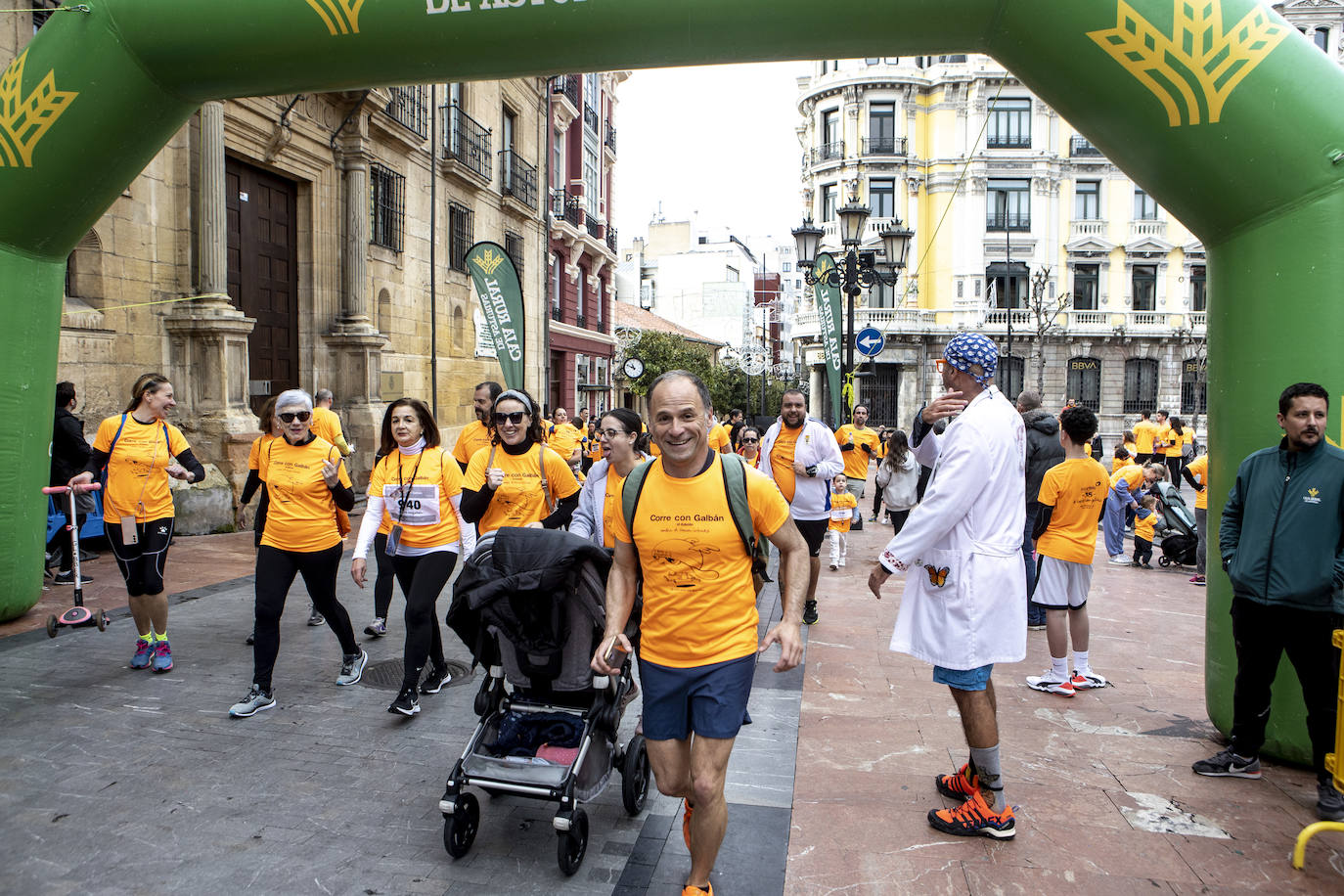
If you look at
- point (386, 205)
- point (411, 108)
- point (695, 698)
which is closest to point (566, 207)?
point (411, 108)

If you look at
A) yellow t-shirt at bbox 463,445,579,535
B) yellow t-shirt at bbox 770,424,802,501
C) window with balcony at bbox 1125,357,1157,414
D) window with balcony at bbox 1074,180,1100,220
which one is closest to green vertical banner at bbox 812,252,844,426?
yellow t-shirt at bbox 770,424,802,501

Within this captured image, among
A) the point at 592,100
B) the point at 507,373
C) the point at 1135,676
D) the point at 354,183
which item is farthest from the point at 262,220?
the point at 592,100

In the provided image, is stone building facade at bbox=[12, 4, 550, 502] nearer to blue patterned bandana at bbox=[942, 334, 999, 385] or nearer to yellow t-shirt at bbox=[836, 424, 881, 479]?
yellow t-shirt at bbox=[836, 424, 881, 479]

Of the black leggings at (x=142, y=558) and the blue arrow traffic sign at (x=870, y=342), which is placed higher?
the blue arrow traffic sign at (x=870, y=342)

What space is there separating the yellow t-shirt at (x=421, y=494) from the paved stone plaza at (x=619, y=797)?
1013 mm

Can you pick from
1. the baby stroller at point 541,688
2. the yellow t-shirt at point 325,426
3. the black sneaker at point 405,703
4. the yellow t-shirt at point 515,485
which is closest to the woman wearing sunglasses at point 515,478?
the yellow t-shirt at point 515,485

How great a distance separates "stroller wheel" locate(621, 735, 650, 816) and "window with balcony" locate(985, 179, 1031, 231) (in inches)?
1665

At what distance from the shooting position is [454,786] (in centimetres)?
345

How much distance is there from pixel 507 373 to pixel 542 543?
18.6 ft

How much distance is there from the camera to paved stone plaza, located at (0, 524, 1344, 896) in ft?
11.0

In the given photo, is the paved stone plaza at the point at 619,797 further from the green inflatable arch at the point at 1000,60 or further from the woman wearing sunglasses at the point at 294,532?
the green inflatable arch at the point at 1000,60

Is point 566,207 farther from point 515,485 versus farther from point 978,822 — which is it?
point 978,822

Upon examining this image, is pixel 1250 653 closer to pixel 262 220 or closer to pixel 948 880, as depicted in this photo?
pixel 948 880

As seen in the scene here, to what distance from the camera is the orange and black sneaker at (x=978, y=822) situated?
362 cm
